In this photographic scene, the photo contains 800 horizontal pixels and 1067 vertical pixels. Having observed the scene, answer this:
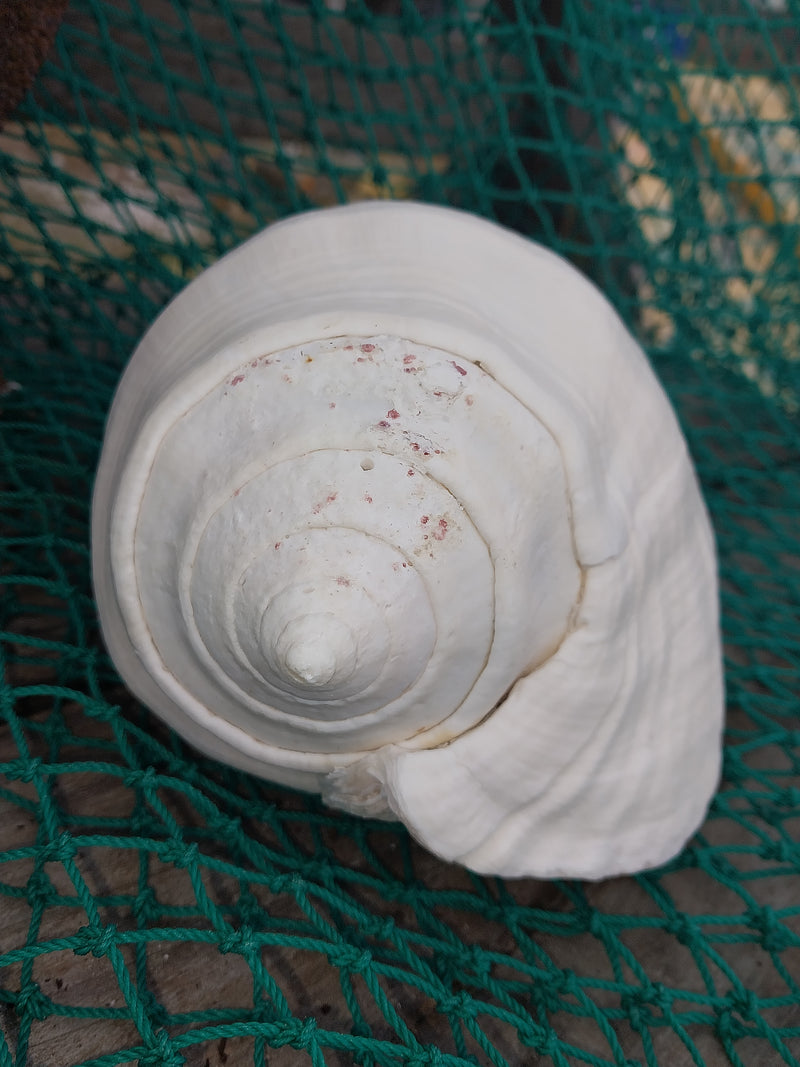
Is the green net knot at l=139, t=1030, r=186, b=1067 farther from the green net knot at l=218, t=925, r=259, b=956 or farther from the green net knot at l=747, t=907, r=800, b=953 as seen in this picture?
the green net knot at l=747, t=907, r=800, b=953

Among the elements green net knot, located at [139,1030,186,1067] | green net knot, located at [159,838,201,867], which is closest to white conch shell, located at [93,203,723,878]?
green net knot, located at [159,838,201,867]

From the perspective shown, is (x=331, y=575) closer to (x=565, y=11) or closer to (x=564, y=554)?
(x=564, y=554)

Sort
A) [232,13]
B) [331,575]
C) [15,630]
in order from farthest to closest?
1. [232,13]
2. [15,630]
3. [331,575]

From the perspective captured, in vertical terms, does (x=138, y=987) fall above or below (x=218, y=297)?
below

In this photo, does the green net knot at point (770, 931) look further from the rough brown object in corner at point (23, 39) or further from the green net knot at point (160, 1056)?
the rough brown object in corner at point (23, 39)

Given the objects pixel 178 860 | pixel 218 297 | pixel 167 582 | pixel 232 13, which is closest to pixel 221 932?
pixel 178 860

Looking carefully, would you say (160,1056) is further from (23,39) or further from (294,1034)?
(23,39)
